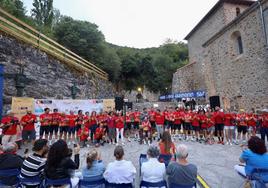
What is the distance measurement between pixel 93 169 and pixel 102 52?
20.1 m

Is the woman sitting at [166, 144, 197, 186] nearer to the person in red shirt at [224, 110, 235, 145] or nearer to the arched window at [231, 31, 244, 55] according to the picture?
the person in red shirt at [224, 110, 235, 145]

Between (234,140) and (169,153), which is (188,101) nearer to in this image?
(234,140)

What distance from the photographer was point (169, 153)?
159 inches

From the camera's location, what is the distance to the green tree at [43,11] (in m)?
29.1

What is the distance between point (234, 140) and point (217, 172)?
4.78 m

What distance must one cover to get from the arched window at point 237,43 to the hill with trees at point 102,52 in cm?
1370

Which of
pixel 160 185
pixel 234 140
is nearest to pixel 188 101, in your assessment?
pixel 234 140

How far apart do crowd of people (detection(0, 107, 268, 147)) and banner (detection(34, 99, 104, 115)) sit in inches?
54.3

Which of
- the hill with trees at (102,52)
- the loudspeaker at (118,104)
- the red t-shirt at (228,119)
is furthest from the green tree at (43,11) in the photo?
the red t-shirt at (228,119)

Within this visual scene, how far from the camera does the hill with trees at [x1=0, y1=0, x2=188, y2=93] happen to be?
19438 millimetres

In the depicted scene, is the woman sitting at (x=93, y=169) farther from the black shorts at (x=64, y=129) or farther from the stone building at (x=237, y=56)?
the stone building at (x=237, y=56)

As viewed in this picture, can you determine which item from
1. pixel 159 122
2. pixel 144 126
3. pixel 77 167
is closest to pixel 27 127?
pixel 144 126

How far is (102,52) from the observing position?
21828mm

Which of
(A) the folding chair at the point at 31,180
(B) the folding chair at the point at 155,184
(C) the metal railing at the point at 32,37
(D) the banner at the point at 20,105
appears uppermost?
(C) the metal railing at the point at 32,37
